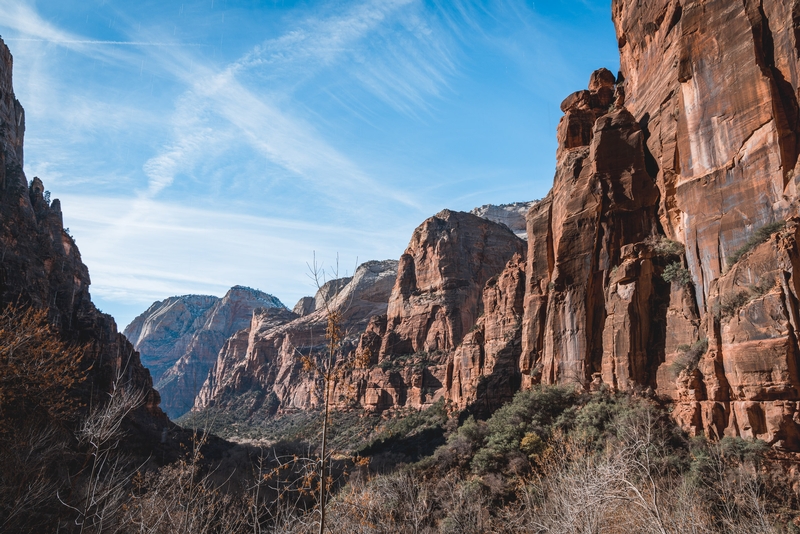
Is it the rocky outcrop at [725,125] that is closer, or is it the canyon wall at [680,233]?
the canyon wall at [680,233]

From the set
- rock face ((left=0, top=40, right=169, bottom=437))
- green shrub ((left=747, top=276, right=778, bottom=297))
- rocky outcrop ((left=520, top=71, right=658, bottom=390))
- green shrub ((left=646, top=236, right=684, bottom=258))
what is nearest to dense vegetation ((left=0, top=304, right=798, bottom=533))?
rocky outcrop ((left=520, top=71, right=658, bottom=390))

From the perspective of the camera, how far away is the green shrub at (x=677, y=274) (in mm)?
27156

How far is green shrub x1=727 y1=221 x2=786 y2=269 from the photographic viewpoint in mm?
21672

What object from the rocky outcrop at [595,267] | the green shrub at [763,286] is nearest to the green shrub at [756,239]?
the green shrub at [763,286]

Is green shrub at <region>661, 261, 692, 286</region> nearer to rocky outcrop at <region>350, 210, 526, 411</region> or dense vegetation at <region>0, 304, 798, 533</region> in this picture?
dense vegetation at <region>0, 304, 798, 533</region>

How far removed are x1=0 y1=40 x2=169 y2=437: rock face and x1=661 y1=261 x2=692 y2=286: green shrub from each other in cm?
4428

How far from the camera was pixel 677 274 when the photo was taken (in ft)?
91.2

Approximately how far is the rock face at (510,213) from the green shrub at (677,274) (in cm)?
12465

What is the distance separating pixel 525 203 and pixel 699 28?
13957 centimetres

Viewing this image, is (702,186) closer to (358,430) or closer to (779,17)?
(779,17)

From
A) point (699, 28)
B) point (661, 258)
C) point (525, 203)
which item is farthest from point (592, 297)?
point (525, 203)

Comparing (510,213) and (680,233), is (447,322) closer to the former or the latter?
(680,233)

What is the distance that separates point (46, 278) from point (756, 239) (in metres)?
62.4

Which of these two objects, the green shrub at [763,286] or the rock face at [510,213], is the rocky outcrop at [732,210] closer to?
the green shrub at [763,286]
